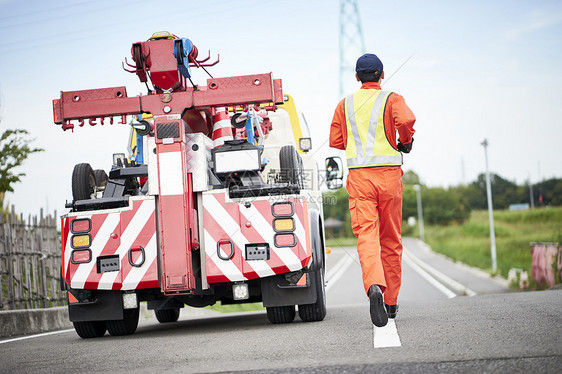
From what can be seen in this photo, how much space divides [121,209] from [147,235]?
344 millimetres

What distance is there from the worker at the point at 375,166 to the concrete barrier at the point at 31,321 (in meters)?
4.83

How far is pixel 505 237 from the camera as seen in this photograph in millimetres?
60594

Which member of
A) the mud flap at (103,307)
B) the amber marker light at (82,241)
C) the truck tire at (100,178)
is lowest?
the mud flap at (103,307)

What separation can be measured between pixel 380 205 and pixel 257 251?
1.25 m

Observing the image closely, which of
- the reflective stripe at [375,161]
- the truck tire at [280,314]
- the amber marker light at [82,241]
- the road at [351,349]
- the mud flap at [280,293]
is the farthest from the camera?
the truck tire at [280,314]

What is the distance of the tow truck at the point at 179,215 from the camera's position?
674cm

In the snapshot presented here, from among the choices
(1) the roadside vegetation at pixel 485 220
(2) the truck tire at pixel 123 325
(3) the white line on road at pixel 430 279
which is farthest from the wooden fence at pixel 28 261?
(3) the white line on road at pixel 430 279

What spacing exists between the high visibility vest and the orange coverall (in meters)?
0.05

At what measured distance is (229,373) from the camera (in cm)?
399

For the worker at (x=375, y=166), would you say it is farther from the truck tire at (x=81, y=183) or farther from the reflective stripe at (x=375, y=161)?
the truck tire at (x=81, y=183)

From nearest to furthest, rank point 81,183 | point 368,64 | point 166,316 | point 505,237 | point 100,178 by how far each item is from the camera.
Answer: point 368,64 → point 81,183 → point 100,178 → point 166,316 → point 505,237

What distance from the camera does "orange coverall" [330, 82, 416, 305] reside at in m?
6.02

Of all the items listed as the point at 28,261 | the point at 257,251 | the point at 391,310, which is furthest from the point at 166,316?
the point at 391,310

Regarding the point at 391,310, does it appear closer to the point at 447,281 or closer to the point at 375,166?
the point at 375,166
